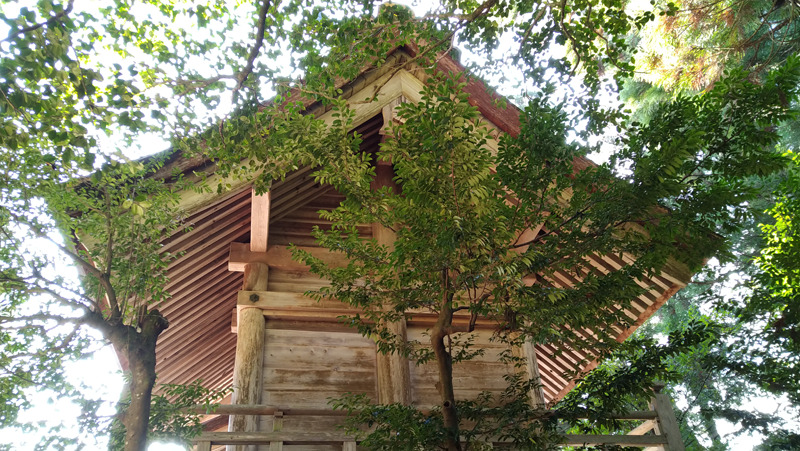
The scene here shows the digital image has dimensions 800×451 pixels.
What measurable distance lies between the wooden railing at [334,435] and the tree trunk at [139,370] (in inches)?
35.5

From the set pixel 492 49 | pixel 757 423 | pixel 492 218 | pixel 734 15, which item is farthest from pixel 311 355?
pixel 757 423

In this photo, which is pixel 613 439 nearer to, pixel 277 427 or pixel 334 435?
pixel 334 435

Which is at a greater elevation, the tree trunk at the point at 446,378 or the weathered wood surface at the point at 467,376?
the weathered wood surface at the point at 467,376

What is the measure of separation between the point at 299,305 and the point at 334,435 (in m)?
1.53

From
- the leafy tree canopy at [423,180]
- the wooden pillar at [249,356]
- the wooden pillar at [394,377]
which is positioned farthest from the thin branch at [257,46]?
the wooden pillar at [249,356]

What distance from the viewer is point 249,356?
5.35m

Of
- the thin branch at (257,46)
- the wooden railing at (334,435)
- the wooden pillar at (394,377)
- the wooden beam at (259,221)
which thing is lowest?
the wooden railing at (334,435)

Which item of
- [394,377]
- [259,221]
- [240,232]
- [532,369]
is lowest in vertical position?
[394,377]

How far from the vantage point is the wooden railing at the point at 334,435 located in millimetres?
4402

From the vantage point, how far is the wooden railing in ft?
14.4

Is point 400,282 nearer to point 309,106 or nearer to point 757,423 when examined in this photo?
point 309,106

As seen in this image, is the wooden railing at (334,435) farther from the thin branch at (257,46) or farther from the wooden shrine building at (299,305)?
the thin branch at (257,46)

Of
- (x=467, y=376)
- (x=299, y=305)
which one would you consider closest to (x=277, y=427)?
(x=299, y=305)

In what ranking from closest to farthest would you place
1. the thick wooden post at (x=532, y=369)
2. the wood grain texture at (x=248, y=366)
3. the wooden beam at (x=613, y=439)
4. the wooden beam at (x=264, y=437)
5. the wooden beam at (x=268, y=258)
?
the wooden beam at (x=264, y=437) → the wooden beam at (x=613, y=439) → the wood grain texture at (x=248, y=366) → the thick wooden post at (x=532, y=369) → the wooden beam at (x=268, y=258)
